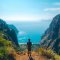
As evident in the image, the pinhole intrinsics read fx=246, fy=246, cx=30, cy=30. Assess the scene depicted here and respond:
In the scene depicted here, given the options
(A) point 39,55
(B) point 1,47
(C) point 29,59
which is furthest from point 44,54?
(B) point 1,47

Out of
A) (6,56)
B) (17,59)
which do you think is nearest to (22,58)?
(17,59)

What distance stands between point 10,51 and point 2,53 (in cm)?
245

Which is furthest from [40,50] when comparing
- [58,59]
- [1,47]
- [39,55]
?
[1,47]

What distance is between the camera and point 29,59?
162 feet

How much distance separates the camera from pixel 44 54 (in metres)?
52.8

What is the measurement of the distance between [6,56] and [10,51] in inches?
102

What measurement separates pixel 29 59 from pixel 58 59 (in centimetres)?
609

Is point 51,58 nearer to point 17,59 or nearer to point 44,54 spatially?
point 44,54

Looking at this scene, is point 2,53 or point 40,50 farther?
point 40,50

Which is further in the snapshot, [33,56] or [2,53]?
[33,56]

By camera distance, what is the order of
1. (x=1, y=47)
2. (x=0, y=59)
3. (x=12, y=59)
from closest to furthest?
(x=0, y=59), (x=12, y=59), (x=1, y=47)

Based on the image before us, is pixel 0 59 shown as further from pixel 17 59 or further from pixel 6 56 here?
pixel 17 59

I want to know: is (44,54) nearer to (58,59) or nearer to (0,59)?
(58,59)

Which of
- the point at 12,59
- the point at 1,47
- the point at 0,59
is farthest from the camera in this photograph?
the point at 1,47
